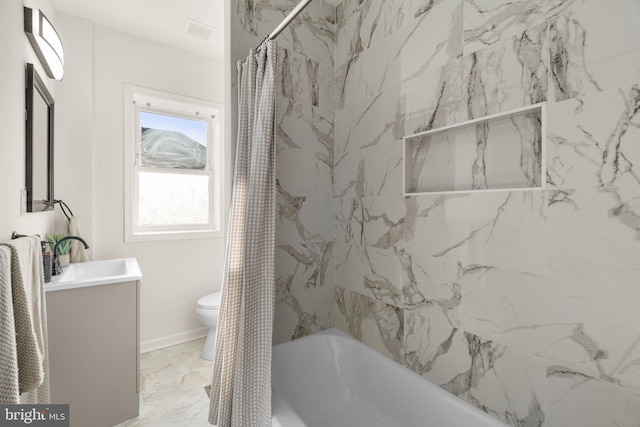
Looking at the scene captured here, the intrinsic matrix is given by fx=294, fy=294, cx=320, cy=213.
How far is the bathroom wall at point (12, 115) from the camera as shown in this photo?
1.12 m

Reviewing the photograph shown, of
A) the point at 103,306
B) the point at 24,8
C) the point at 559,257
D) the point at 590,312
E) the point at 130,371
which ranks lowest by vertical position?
the point at 130,371

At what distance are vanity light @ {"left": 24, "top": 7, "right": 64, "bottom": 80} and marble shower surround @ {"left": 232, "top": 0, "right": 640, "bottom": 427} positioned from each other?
→ 917 millimetres

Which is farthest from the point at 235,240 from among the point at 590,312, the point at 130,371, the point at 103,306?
the point at 590,312

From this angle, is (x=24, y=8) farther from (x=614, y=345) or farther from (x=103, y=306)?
(x=614, y=345)

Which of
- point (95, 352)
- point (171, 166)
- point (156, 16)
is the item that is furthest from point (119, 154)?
point (95, 352)

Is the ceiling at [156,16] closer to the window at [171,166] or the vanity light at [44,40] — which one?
the window at [171,166]

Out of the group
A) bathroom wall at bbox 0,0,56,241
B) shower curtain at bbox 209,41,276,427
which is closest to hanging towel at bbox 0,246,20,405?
bathroom wall at bbox 0,0,56,241

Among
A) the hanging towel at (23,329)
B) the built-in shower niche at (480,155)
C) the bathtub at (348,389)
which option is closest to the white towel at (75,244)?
the hanging towel at (23,329)

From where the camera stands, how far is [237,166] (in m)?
1.30

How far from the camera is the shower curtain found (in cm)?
116

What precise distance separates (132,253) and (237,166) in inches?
67.2

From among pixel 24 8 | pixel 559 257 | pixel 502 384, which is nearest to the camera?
pixel 559 257

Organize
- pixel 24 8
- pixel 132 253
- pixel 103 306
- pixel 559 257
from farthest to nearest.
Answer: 1. pixel 132 253
2. pixel 103 306
3. pixel 24 8
4. pixel 559 257

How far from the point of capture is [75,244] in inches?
80.5
